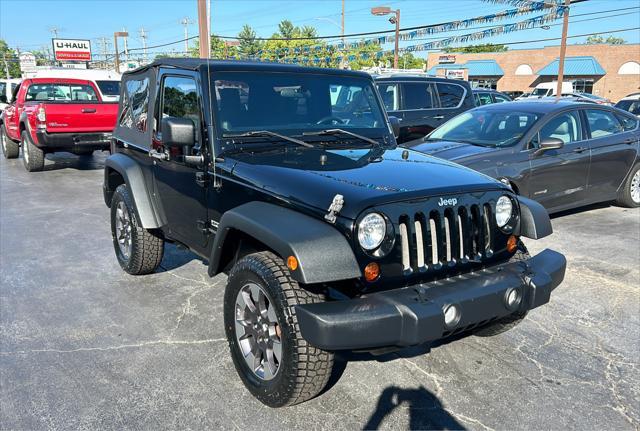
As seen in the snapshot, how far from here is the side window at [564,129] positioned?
669 centimetres

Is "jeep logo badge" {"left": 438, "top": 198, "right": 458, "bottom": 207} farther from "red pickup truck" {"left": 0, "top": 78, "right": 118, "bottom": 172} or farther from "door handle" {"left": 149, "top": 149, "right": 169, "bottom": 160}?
"red pickup truck" {"left": 0, "top": 78, "right": 118, "bottom": 172}

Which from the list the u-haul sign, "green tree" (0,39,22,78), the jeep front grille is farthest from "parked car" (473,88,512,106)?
"green tree" (0,39,22,78)

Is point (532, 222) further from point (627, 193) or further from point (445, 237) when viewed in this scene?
point (627, 193)

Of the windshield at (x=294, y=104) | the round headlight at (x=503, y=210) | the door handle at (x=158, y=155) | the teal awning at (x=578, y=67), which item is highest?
the teal awning at (x=578, y=67)

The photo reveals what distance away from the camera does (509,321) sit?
355 centimetres

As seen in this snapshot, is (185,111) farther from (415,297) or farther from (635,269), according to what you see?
(635,269)

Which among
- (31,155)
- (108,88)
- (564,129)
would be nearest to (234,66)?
(564,129)

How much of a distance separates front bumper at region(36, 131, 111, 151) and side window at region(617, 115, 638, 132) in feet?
29.2

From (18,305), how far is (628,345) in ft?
15.7

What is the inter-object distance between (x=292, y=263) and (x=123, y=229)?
3106mm

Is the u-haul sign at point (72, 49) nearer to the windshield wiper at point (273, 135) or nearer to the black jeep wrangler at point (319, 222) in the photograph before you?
the black jeep wrangler at point (319, 222)

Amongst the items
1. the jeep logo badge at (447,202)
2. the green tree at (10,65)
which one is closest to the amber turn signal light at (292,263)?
Answer: the jeep logo badge at (447,202)

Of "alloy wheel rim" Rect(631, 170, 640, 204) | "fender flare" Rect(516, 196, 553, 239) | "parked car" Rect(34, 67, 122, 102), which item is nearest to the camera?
"fender flare" Rect(516, 196, 553, 239)

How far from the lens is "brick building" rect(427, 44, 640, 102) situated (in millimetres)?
45750
